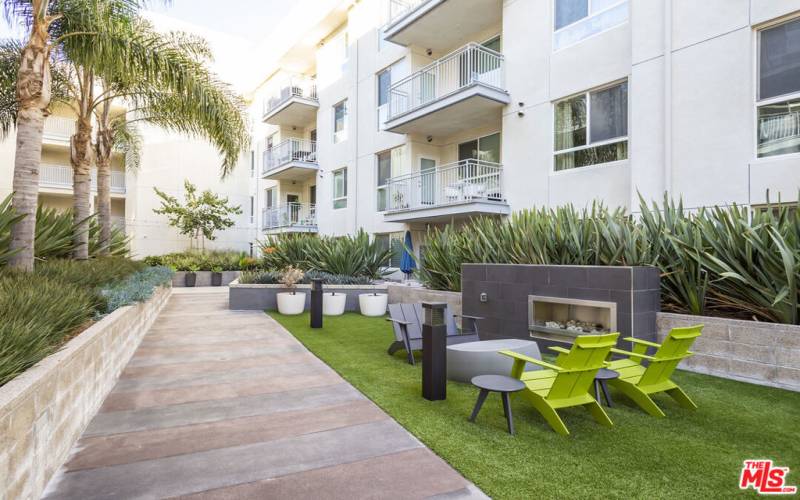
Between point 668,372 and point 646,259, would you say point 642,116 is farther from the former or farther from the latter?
point 668,372

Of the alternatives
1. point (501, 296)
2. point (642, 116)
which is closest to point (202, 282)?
point (501, 296)

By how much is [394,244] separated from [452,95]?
630 cm

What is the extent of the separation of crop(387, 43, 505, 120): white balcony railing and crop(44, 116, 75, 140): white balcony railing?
20.2 m

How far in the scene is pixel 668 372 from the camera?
16.4ft

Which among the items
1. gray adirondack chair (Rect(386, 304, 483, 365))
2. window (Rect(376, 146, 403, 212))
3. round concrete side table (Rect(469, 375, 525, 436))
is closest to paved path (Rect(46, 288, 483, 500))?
round concrete side table (Rect(469, 375, 525, 436))

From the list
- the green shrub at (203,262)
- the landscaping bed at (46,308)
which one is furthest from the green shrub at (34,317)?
the green shrub at (203,262)

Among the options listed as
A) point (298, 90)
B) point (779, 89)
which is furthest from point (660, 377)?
point (298, 90)

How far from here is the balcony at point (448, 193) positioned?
13.5 meters

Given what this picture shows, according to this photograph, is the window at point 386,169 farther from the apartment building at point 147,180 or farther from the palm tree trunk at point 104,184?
the apartment building at point 147,180

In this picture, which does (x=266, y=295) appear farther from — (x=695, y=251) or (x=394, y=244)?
(x=695, y=251)

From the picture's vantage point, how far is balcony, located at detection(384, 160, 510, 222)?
1352 centimetres

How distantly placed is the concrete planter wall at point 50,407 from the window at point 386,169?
13.4m

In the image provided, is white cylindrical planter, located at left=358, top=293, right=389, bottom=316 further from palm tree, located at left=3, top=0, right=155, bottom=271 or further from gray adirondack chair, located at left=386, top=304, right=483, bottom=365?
palm tree, located at left=3, top=0, right=155, bottom=271

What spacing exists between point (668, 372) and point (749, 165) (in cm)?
621
